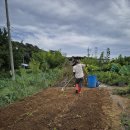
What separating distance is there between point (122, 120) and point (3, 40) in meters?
37.9

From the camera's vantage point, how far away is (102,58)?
37188 mm

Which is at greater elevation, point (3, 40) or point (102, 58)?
point (3, 40)

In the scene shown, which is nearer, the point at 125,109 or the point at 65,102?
the point at 125,109

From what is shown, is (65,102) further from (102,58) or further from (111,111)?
(102,58)

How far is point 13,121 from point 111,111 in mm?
3135

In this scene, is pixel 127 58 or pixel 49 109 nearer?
pixel 49 109

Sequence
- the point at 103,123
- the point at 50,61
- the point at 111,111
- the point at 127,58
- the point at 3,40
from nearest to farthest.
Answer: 1. the point at 103,123
2. the point at 111,111
3. the point at 127,58
4. the point at 50,61
5. the point at 3,40

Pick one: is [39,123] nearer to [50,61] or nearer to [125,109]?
[125,109]

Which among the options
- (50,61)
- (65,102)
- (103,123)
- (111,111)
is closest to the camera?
(103,123)

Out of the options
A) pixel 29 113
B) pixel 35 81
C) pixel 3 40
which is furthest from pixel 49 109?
pixel 3 40

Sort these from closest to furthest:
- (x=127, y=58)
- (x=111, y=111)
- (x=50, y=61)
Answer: (x=111, y=111) → (x=127, y=58) → (x=50, y=61)

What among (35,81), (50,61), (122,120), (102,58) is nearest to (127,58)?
(102,58)

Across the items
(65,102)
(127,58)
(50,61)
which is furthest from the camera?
(50,61)

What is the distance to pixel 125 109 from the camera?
9898mm
